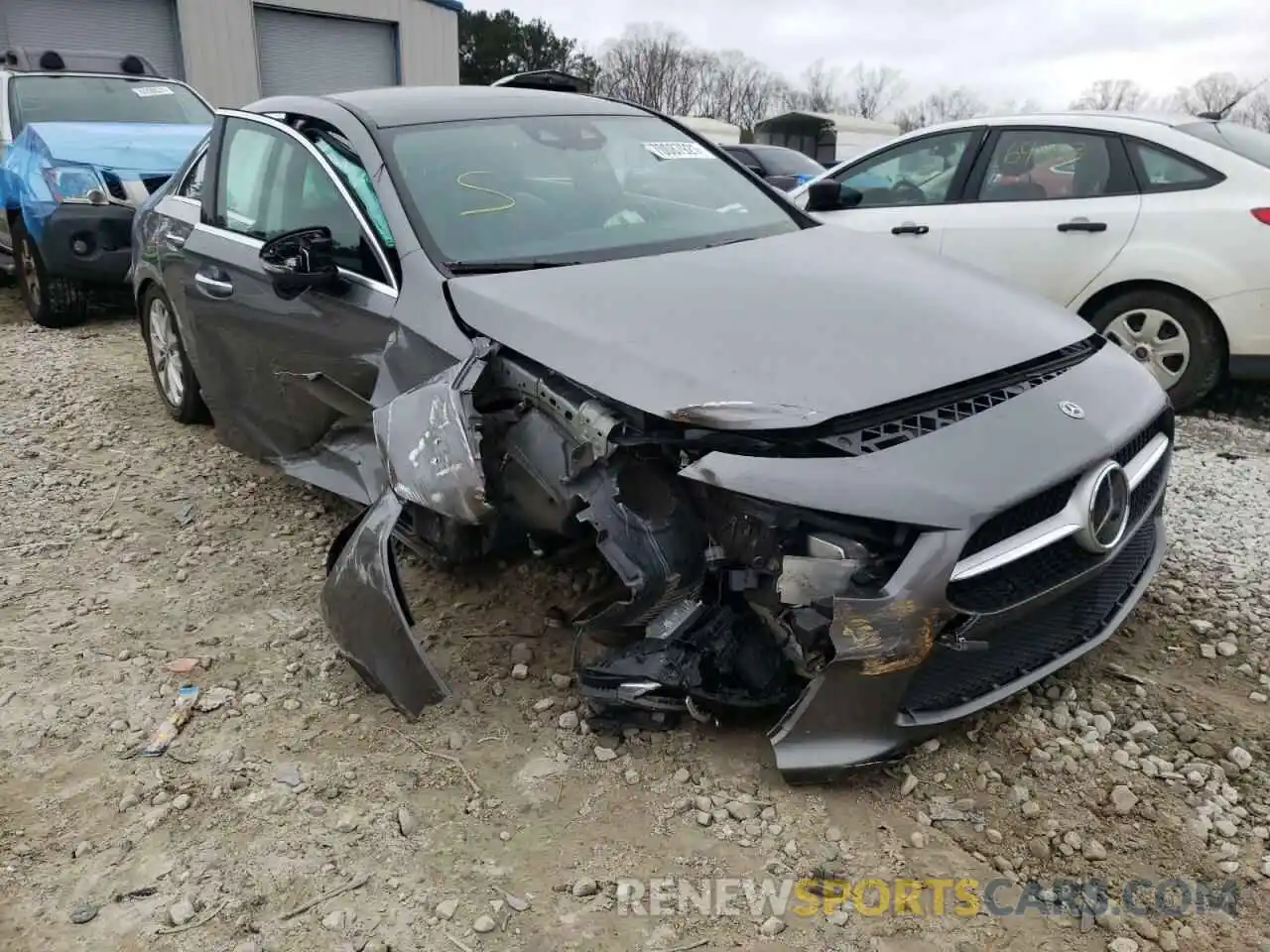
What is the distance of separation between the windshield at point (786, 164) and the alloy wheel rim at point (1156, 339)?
327 inches

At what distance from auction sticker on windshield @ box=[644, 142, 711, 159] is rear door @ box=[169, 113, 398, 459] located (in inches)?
47.8

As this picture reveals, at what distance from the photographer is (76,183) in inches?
262

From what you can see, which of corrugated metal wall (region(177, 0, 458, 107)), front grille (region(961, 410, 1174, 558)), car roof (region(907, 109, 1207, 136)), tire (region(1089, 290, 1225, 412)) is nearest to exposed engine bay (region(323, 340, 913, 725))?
front grille (region(961, 410, 1174, 558))

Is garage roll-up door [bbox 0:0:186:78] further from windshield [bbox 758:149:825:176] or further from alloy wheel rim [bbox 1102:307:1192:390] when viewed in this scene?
alloy wheel rim [bbox 1102:307:1192:390]

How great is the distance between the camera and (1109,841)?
2252 millimetres

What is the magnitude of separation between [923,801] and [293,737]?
65.5 inches

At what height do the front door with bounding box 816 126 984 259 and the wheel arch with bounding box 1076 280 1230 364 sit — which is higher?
the front door with bounding box 816 126 984 259

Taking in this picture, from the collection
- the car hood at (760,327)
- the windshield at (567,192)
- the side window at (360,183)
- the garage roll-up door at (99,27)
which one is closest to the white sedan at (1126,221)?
the windshield at (567,192)

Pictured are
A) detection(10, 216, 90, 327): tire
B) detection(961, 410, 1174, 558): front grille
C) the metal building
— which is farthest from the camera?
the metal building

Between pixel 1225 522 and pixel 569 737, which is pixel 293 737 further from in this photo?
pixel 1225 522

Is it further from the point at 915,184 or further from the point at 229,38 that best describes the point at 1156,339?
the point at 229,38

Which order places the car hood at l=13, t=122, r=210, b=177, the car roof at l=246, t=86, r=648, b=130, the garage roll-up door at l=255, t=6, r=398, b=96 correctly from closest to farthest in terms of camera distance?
the car roof at l=246, t=86, r=648, b=130 < the car hood at l=13, t=122, r=210, b=177 < the garage roll-up door at l=255, t=6, r=398, b=96

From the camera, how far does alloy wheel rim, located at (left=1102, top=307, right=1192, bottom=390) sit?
499 centimetres

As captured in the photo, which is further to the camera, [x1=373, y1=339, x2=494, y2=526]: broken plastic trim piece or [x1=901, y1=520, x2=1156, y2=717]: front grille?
[x1=373, y1=339, x2=494, y2=526]: broken plastic trim piece
